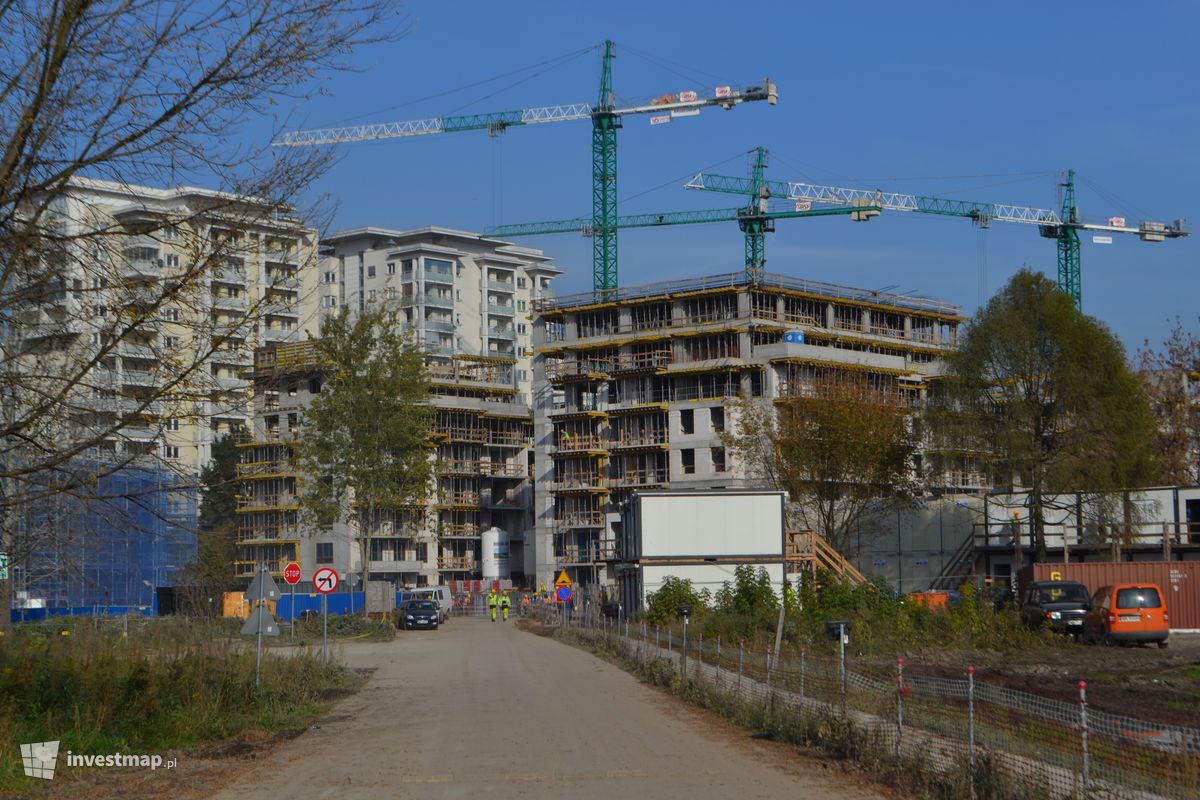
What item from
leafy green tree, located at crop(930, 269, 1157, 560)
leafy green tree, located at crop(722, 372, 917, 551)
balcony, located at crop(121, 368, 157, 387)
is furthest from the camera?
leafy green tree, located at crop(722, 372, 917, 551)

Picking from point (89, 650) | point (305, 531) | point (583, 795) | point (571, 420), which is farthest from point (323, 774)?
point (571, 420)

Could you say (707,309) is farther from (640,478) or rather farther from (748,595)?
(748,595)

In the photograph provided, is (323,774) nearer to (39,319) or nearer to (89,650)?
(39,319)

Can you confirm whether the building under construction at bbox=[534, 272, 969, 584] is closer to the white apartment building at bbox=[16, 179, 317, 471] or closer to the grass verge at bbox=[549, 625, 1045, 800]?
the grass verge at bbox=[549, 625, 1045, 800]

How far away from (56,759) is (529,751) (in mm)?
5769

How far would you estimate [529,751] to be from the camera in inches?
722

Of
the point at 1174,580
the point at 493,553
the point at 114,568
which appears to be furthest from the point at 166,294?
the point at 493,553

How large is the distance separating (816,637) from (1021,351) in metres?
27.3

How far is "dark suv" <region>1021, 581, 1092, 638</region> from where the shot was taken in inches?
1672

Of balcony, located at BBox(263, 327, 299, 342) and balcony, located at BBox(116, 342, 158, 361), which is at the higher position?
balcony, located at BBox(263, 327, 299, 342)

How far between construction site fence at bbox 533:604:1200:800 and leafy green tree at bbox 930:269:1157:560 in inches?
1407

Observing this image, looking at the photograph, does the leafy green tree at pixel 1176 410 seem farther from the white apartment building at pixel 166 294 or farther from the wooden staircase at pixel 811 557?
the white apartment building at pixel 166 294

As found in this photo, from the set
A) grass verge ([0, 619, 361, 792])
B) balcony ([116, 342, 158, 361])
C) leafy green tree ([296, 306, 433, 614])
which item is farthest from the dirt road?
leafy green tree ([296, 306, 433, 614])

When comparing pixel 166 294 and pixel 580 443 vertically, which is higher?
pixel 580 443
